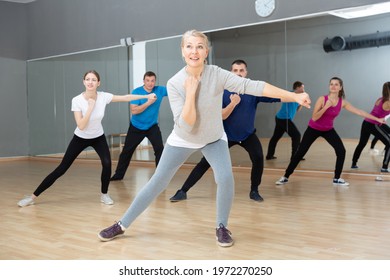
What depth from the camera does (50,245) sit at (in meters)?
3.12

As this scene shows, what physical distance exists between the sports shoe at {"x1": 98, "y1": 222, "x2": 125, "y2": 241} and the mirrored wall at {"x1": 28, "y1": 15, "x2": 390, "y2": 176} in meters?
3.62

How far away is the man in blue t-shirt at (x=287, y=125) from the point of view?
6.52 m

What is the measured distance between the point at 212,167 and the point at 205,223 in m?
0.83

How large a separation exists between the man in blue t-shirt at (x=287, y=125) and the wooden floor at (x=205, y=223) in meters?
0.71

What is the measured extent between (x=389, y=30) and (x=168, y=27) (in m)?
3.25

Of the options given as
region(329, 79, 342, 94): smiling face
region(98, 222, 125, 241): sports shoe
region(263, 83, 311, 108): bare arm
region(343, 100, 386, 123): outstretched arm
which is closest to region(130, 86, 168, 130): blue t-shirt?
region(329, 79, 342, 94): smiling face

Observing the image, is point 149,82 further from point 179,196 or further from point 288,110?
point 288,110

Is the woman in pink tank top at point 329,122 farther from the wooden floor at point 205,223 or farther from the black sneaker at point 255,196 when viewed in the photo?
the black sneaker at point 255,196

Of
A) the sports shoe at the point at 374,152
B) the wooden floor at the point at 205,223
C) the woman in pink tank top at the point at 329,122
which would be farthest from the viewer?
the sports shoe at the point at 374,152

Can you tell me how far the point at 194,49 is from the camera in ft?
9.00

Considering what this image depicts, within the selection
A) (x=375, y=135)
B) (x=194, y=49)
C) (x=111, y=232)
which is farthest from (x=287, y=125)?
(x=194, y=49)

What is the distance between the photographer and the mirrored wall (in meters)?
6.00

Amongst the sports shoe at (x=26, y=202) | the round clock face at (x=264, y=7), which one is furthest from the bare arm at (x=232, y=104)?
the round clock face at (x=264, y=7)
